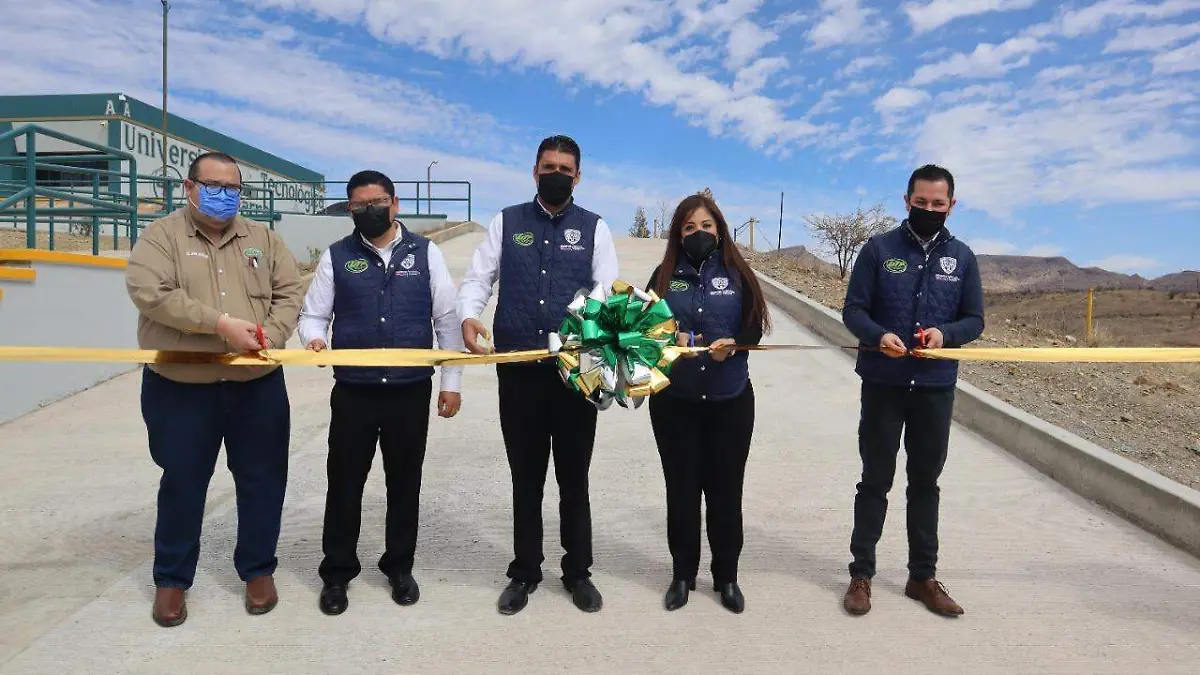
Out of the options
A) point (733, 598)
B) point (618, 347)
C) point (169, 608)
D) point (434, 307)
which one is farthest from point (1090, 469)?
point (169, 608)

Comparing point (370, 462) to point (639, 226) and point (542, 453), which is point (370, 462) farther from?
point (639, 226)

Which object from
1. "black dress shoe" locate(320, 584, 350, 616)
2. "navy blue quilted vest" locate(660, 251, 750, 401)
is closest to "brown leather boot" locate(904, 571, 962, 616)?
"navy blue quilted vest" locate(660, 251, 750, 401)

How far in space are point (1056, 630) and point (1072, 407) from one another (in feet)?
15.1

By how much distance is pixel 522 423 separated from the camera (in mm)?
3578

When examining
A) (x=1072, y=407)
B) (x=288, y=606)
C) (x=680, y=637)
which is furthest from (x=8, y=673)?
(x=1072, y=407)

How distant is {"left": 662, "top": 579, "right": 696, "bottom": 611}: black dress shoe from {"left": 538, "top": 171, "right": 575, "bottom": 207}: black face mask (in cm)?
179

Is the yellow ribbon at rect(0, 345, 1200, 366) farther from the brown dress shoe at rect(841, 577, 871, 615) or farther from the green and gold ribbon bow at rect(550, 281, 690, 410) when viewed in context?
the brown dress shoe at rect(841, 577, 871, 615)

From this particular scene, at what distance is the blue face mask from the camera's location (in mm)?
3359

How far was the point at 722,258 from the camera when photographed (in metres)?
3.59

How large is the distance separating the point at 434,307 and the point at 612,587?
1553mm

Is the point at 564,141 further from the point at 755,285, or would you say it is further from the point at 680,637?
the point at 680,637

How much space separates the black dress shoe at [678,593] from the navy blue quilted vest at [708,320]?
858 millimetres

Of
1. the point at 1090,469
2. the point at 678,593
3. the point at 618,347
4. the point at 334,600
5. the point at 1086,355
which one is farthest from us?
the point at 1090,469

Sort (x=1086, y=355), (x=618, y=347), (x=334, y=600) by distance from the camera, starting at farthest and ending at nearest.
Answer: (x=1086, y=355), (x=334, y=600), (x=618, y=347)
